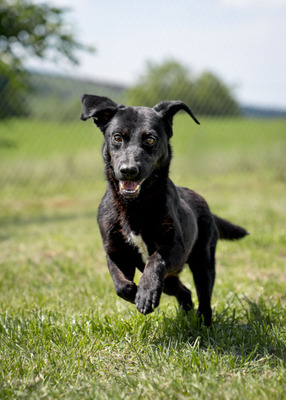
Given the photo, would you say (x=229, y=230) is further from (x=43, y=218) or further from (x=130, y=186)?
(x=43, y=218)

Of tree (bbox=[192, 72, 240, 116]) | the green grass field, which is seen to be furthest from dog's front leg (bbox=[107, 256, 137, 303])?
tree (bbox=[192, 72, 240, 116])

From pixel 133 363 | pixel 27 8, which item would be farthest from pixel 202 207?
pixel 27 8

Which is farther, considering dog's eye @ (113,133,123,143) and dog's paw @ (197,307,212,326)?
dog's paw @ (197,307,212,326)

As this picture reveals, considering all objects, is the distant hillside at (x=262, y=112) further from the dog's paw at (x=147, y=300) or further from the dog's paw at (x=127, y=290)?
the dog's paw at (x=147, y=300)

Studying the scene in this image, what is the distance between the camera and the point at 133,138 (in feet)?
9.71

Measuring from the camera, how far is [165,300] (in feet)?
13.1

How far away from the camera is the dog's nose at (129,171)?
2.72m

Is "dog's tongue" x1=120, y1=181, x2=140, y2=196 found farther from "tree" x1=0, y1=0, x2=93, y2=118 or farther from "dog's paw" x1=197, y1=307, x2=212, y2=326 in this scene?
"tree" x1=0, y1=0, x2=93, y2=118

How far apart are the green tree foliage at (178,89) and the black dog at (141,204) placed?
8.63 metres

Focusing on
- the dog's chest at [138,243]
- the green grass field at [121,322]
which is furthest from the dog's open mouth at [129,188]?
the green grass field at [121,322]

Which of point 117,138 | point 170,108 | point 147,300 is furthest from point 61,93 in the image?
point 147,300

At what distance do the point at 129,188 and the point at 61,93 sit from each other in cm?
963

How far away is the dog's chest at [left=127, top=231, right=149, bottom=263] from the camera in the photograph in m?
2.90

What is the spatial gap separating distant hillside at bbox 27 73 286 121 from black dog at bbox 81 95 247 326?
8.47 m
